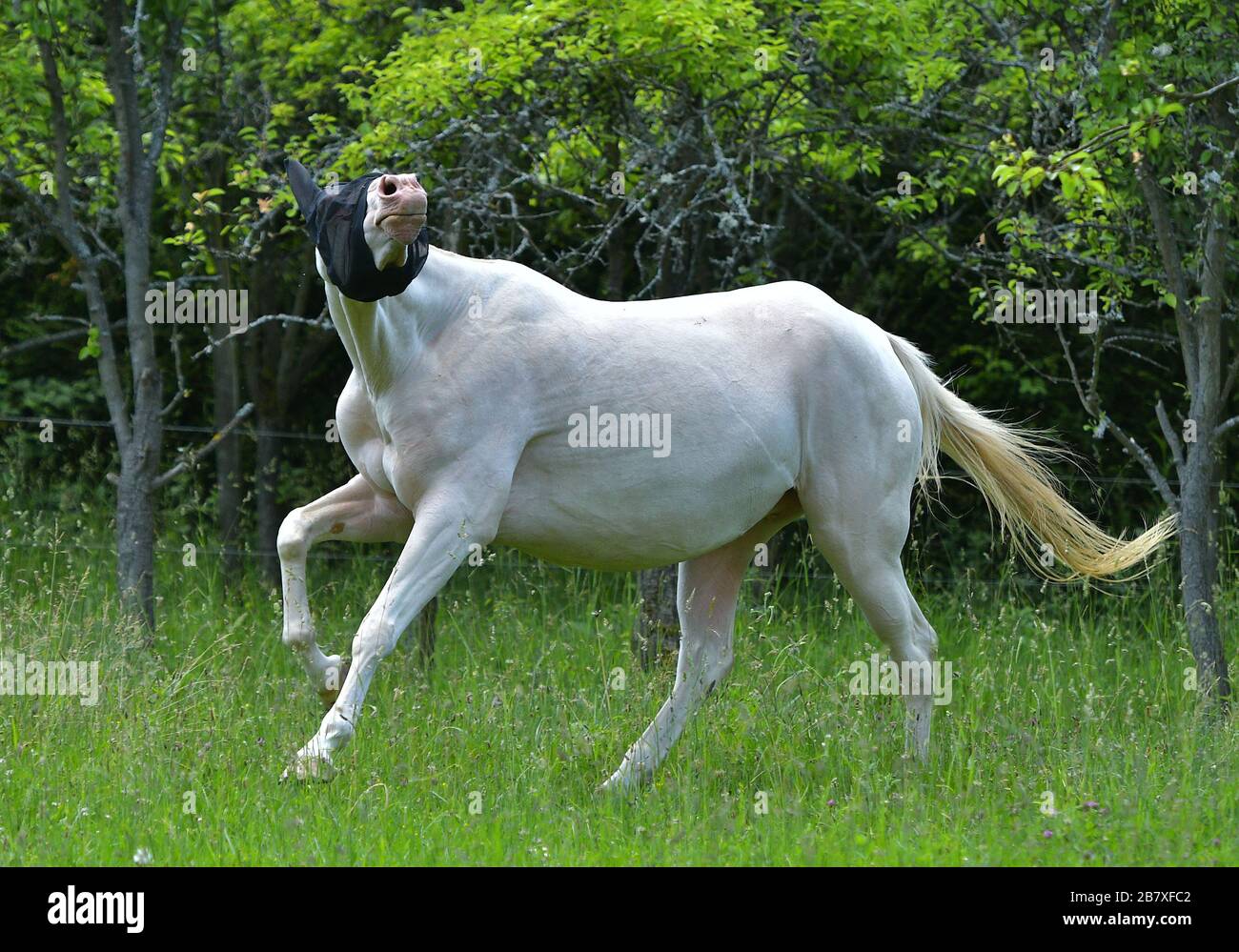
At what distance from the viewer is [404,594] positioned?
460cm

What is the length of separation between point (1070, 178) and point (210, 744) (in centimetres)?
345

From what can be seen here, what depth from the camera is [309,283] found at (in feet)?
33.4

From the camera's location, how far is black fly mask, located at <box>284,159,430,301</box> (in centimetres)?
448

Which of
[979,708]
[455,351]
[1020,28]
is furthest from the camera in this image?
[1020,28]

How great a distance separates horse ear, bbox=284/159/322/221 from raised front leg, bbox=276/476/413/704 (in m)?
0.93

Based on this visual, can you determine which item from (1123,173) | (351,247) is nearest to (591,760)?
(351,247)

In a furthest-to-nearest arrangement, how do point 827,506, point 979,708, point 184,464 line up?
point 184,464 < point 979,708 < point 827,506

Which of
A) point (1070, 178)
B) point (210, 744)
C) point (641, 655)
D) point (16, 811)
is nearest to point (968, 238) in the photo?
point (641, 655)

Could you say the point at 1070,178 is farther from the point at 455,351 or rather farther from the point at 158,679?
the point at 158,679

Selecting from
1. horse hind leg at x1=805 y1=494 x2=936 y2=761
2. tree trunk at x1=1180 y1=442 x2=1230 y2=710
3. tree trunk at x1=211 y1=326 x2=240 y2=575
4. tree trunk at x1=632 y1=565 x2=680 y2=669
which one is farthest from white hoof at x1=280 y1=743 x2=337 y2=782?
tree trunk at x1=211 y1=326 x2=240 y2=575

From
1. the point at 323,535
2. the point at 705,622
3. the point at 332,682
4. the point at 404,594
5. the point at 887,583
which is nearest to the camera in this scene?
the point at 404,594

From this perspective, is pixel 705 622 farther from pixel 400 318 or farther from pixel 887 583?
pixel 400 318

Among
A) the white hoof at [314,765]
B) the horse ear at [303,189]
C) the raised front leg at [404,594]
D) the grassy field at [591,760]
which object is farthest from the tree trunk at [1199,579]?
the horse ear at [303,189]

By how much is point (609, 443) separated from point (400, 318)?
2.65ft
